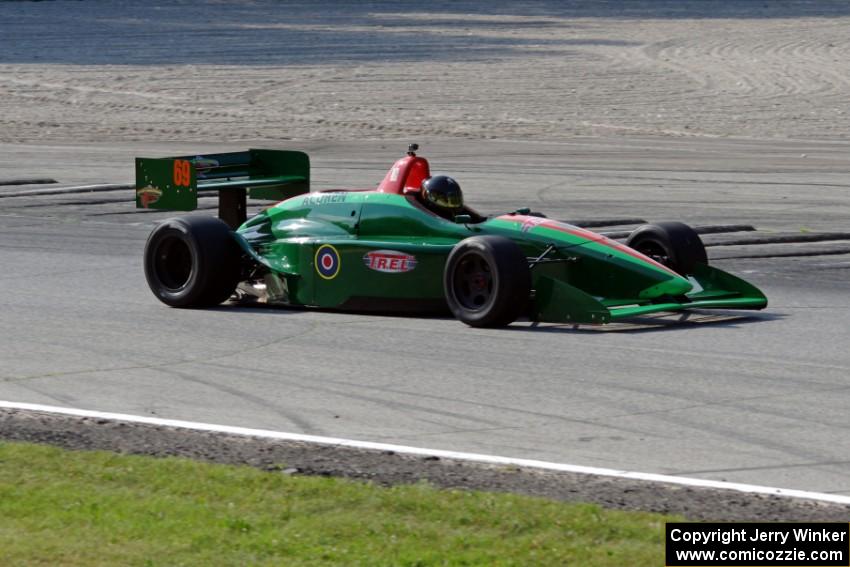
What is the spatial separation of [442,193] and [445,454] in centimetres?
419

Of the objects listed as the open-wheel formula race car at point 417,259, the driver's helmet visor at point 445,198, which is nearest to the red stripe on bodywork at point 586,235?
the open-wheel formula race car at point 417,259

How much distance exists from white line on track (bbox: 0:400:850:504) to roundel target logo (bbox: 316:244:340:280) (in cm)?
343

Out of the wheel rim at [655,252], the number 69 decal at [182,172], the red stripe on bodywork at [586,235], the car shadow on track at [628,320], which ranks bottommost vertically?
the car shadow on track at [628,320]

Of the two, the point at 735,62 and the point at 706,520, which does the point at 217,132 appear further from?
the point at 706,520

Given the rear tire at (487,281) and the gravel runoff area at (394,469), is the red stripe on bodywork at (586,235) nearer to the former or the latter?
the rear tire at (487,281)

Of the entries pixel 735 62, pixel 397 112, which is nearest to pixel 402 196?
pixel 397 112

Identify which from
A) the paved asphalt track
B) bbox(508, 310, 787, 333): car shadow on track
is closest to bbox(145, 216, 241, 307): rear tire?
the paved asphalt track

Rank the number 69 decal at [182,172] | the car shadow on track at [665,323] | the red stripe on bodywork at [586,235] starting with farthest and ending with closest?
the number 69 decal at [182,172]
the red stripe on bodywork at [586,235]
the car shadow on track at [665,323]

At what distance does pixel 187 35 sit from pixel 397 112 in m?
17.5

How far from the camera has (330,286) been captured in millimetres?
11602

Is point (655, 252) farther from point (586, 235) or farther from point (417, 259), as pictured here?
point (417, 259)

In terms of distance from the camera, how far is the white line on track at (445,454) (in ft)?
22.1

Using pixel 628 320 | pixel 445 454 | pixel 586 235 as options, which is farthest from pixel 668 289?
pixel 445 454

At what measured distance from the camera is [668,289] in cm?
1087
